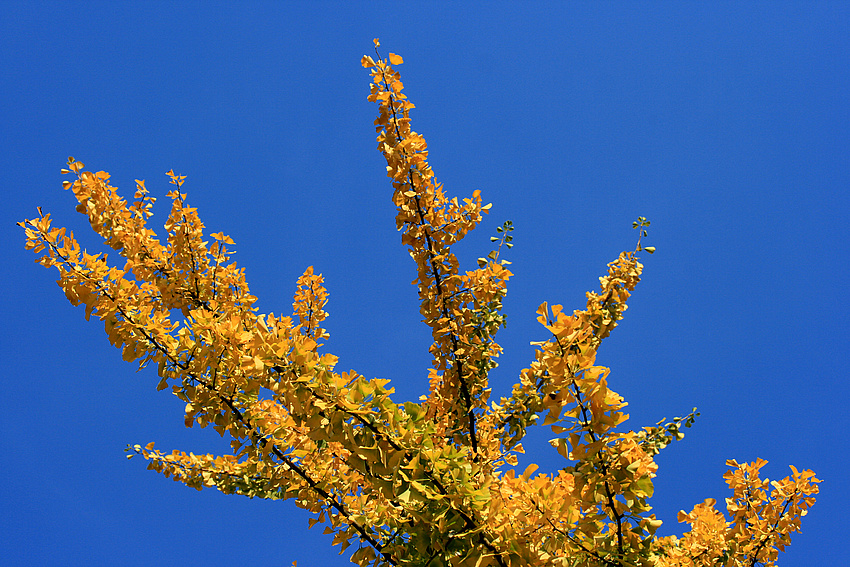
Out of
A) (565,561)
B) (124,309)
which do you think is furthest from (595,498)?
(124,309)

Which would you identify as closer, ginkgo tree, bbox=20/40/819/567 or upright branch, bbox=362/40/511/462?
ginkgo tree, bbox=20/40/819/567

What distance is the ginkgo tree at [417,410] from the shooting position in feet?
8.55

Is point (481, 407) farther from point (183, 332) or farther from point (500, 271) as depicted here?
point (183, 332)

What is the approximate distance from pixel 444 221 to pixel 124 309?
7.75ft

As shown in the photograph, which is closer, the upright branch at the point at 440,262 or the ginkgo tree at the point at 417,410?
the ginkgo tree at the point at 417,410

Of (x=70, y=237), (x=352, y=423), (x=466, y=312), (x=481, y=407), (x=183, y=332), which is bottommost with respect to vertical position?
(x=352, y=423)

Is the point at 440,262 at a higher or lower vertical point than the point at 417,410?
higher

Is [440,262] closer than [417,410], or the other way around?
[417,410]

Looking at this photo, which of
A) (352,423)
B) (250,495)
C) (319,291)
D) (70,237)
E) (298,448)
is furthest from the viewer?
(319,291)

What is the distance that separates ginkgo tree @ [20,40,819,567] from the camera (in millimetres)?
2605

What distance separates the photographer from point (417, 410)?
9.25 feet

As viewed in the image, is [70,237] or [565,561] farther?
[70,237]

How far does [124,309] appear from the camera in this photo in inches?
127

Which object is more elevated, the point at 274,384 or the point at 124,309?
the point at 124,309
